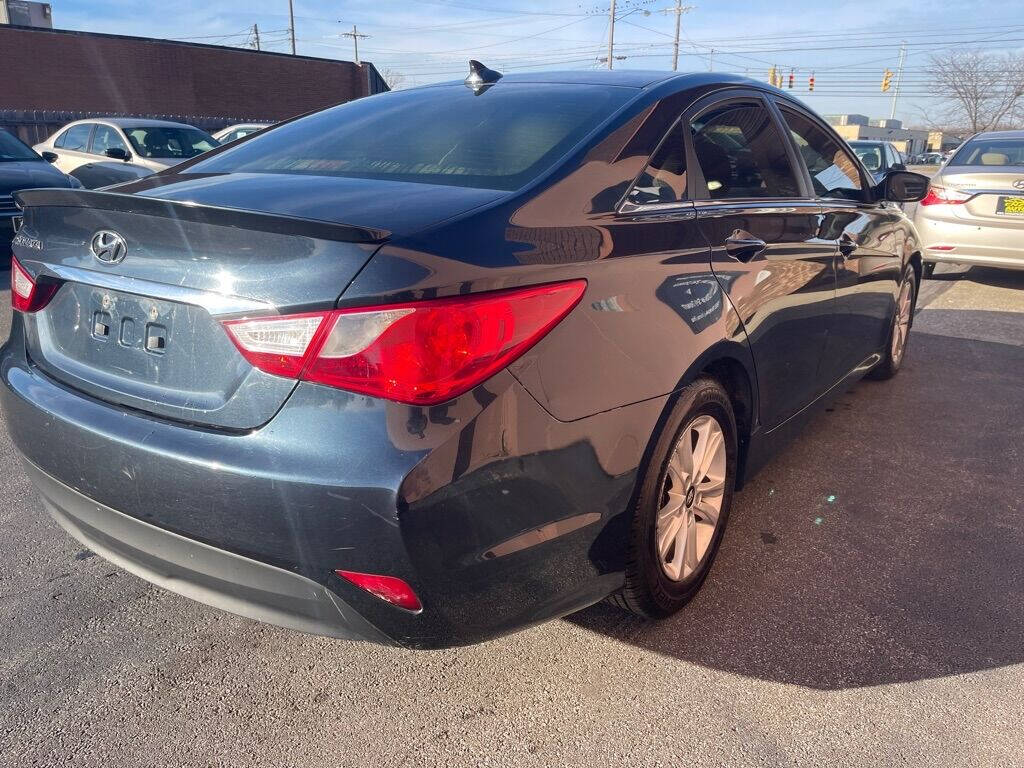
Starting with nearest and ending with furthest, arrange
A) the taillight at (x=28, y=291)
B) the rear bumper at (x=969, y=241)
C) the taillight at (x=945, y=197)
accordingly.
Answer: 1. the taillight at (x=28, y=291)
2. the rear bumper at (x=969, y=241)
3. the taillight at (x=945, y=197)

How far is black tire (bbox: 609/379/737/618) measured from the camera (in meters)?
2.20

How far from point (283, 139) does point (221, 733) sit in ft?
6.15

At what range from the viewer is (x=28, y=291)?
2262 millimetres

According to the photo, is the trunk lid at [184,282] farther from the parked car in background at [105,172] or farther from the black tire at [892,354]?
the parked car in background at [105,172]

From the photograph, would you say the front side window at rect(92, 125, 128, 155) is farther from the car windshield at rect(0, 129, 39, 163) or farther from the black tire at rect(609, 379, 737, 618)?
the black tire at rect(609, 379, 737, 618)

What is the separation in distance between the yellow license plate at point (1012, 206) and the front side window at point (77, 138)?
1173 cm

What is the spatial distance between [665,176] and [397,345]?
3.88 ft

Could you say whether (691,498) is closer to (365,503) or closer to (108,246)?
(365,503)

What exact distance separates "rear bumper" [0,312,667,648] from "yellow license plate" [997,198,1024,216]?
7.15 m

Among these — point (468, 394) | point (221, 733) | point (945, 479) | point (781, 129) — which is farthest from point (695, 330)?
point (945, 479)

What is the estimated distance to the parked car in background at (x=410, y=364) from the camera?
167cm

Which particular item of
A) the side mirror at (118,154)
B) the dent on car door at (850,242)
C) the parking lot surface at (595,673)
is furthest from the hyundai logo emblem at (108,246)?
the side mirror at (118,154)

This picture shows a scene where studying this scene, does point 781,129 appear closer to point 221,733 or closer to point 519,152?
point 519,152

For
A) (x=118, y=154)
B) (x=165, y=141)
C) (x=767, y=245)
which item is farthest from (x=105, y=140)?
(x=767, y=245)
